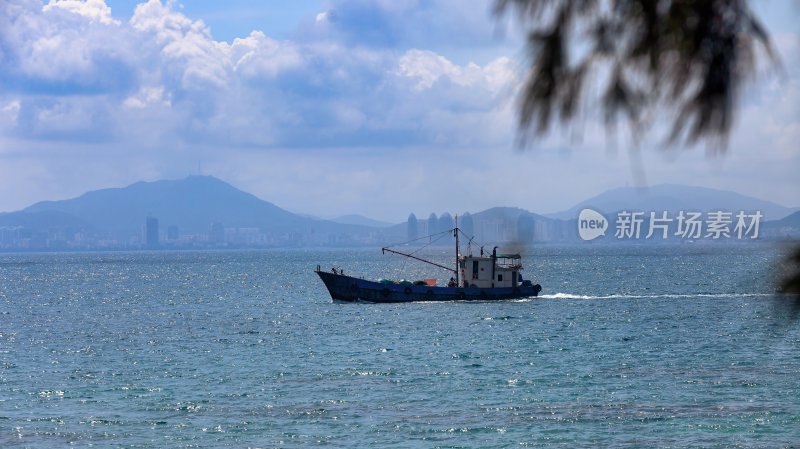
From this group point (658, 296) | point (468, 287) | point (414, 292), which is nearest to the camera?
point (468, 287)

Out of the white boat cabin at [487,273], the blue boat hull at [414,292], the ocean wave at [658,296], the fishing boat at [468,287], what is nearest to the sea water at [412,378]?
the blue boat hull at [414,292]

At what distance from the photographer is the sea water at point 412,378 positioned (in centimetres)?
3356

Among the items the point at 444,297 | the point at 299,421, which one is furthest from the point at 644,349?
the point at 444,297

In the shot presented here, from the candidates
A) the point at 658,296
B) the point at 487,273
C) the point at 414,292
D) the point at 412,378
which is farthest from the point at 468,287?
the point at 412,378

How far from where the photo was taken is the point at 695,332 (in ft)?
208

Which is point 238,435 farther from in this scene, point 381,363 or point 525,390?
point 381,363

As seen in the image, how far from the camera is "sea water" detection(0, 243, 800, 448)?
3356cm

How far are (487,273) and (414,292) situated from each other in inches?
236

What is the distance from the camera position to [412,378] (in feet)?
147

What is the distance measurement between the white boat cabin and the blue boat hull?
0.68 meters

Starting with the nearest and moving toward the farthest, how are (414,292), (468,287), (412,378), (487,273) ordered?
(412,378), (468,287), (487,273), (414,292)

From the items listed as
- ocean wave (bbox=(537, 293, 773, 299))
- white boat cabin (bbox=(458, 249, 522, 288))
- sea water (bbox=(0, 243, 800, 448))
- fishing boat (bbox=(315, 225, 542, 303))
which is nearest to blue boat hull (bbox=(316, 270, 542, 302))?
fishing boat (bbox=(315, 225, 542, 303))

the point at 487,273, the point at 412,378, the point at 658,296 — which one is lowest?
the point at 412,378

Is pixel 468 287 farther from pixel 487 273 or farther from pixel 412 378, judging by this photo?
pixel 412 378
